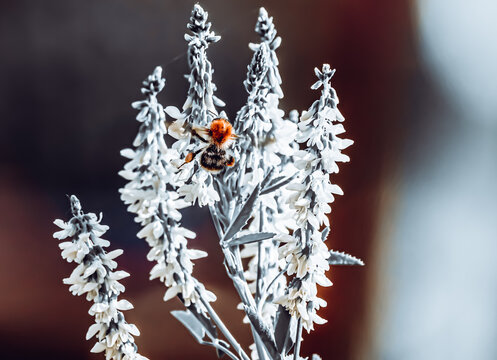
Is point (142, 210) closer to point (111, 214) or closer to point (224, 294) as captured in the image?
point (111, 214)

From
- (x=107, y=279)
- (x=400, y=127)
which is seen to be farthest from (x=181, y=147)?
(x=400, y=127)

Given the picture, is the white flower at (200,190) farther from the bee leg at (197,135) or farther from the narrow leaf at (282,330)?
the narrow leaf at (282,330)

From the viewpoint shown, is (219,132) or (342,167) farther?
(342,167)

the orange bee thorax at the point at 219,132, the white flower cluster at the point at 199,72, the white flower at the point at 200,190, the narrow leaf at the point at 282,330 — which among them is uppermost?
the white flower cluster at the point at 199,72

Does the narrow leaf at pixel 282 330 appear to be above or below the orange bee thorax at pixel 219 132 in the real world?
below

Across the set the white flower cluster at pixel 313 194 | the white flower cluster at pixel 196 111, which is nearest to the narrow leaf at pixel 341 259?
the white flower cluster at pixel 313 194

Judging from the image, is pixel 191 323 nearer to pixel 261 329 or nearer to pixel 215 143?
pixel 261 329

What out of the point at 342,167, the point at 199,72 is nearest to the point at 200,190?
the point at 199,72
